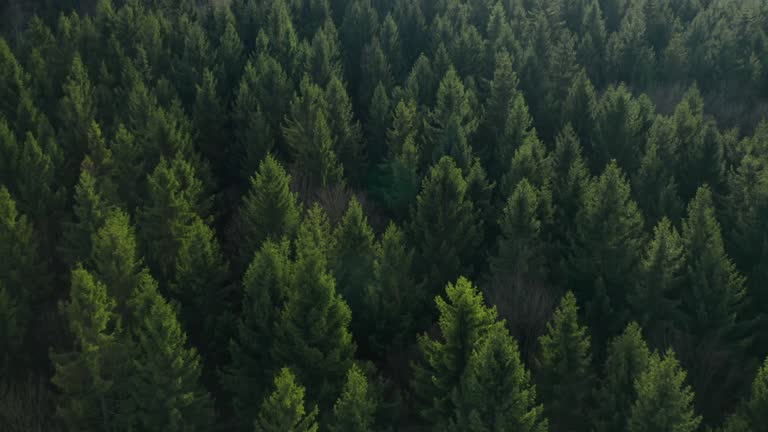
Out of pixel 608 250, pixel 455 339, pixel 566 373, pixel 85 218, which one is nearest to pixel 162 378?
pixel 455 339

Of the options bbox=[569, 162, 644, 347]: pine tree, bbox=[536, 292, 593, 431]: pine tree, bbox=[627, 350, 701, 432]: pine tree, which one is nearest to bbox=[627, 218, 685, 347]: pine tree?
bbox=[569, 162, 644, 347]: pine tree

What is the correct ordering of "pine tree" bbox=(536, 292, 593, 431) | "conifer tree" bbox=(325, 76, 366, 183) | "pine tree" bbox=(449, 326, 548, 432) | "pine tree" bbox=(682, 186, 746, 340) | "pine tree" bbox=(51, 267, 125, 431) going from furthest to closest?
"conifer tree" bbox=(325, 76, 366, 183), "pine tree" bbox=(682, 186, 746, 340), "pine tree" bbox=(51, 267, 125, 431), "pine tree" bbox=(536, 292, 593, 431), "pine tree" bbox=(449, 326, 548, 432)

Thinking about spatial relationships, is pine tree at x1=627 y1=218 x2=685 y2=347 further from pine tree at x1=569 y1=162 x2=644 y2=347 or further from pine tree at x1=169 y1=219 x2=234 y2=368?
pine tree at x1=169 y1=219 x2=234 y2=368

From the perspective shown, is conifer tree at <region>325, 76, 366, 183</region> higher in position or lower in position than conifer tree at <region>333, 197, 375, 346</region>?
higher

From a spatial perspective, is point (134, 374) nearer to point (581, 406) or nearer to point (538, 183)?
point (581, 406)

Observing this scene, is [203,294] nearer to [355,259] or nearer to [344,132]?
[355,259]

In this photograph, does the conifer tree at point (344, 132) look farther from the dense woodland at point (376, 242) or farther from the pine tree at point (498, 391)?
the pine tree at point (498, 391)

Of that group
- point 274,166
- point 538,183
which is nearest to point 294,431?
point 274,166
